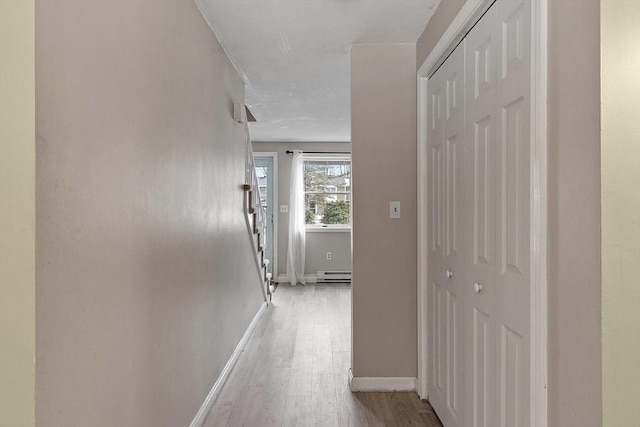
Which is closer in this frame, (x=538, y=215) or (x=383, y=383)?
(x=538, y=215)

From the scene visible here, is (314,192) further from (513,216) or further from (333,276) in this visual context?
(513,216)

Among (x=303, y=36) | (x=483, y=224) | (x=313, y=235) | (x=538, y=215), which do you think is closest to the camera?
(x=538, y=215)

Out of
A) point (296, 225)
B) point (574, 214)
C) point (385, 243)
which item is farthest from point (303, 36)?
point (296, 225)

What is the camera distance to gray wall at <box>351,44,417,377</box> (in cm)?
258

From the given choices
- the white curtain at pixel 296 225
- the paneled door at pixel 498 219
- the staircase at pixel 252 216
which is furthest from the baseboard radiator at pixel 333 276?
the paneled door at pixel 498 219

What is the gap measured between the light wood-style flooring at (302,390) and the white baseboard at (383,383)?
0.05 metres

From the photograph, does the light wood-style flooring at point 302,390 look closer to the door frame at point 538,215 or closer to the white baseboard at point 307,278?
the door frame at point 538,215

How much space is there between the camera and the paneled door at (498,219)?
128 centimetres

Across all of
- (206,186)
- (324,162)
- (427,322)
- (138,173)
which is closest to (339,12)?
(206,186)

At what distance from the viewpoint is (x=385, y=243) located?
102 inches

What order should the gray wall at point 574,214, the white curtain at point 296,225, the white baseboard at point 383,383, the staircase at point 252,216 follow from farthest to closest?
the white curtain at point 296,225 → the staircase at point 252,216 → the white baseboard at point 383,383 → the gray wall at point 574,214

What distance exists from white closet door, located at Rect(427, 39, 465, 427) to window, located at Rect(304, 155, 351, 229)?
4.21 metres

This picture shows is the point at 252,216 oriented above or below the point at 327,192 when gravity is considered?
below

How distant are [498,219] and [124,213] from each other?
130 cm
